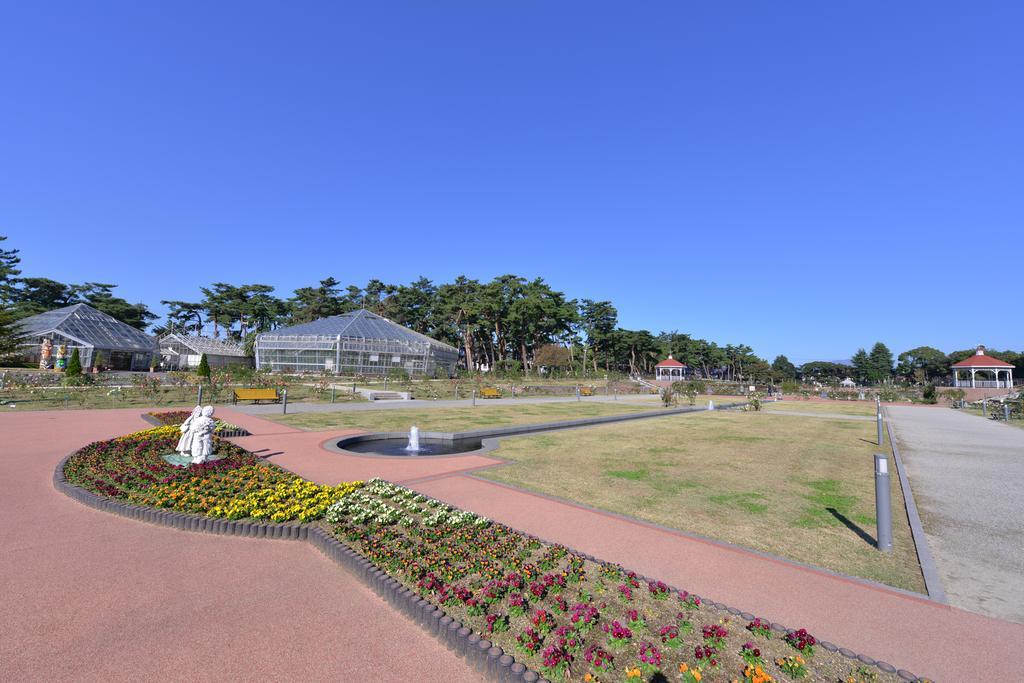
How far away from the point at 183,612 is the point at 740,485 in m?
8.06

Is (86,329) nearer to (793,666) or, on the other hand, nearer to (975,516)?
(793,666)

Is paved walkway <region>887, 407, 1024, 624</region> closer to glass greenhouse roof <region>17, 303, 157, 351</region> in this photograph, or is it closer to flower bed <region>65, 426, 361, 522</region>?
flower bed <region>65, 426, 361, 522</region>

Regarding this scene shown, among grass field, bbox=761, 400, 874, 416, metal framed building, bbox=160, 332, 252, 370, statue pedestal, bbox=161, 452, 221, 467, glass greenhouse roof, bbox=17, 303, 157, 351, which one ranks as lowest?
grass field, bbox=761, 400, 874, 416

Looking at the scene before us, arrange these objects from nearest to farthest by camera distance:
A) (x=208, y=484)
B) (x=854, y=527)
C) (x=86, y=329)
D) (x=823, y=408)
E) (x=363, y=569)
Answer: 1. (x=363, y=569)
2. (x=854, y=527)
3. (x=208, y=484)
4. (x=823, y=408)
5. (x=86, y=329)

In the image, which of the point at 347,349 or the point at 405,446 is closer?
the point at 405,446

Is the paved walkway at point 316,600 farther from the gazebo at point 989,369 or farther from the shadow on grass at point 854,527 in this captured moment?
the gazebo at point 989,369

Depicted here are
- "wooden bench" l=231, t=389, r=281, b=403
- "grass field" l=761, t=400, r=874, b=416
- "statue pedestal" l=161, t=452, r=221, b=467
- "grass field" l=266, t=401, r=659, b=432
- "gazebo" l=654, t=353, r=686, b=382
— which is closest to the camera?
"statue pedestal" l=161, t=452, r=221, b=467

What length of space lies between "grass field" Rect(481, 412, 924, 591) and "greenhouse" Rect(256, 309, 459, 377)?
34056 mm

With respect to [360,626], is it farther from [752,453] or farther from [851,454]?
[851,454]

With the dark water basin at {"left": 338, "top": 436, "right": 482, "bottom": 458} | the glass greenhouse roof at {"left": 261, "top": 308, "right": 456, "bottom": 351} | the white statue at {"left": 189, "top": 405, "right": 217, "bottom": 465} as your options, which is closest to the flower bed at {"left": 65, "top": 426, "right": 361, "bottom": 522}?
the white statue at {"left": 189, "top": 405, "right": 217, "bottom": 465}

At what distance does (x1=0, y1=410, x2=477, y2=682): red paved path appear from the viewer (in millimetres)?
2963

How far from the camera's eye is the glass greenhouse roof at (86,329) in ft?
134

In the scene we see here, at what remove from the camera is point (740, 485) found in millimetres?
7844

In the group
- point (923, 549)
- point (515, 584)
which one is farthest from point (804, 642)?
point (923, 549)
